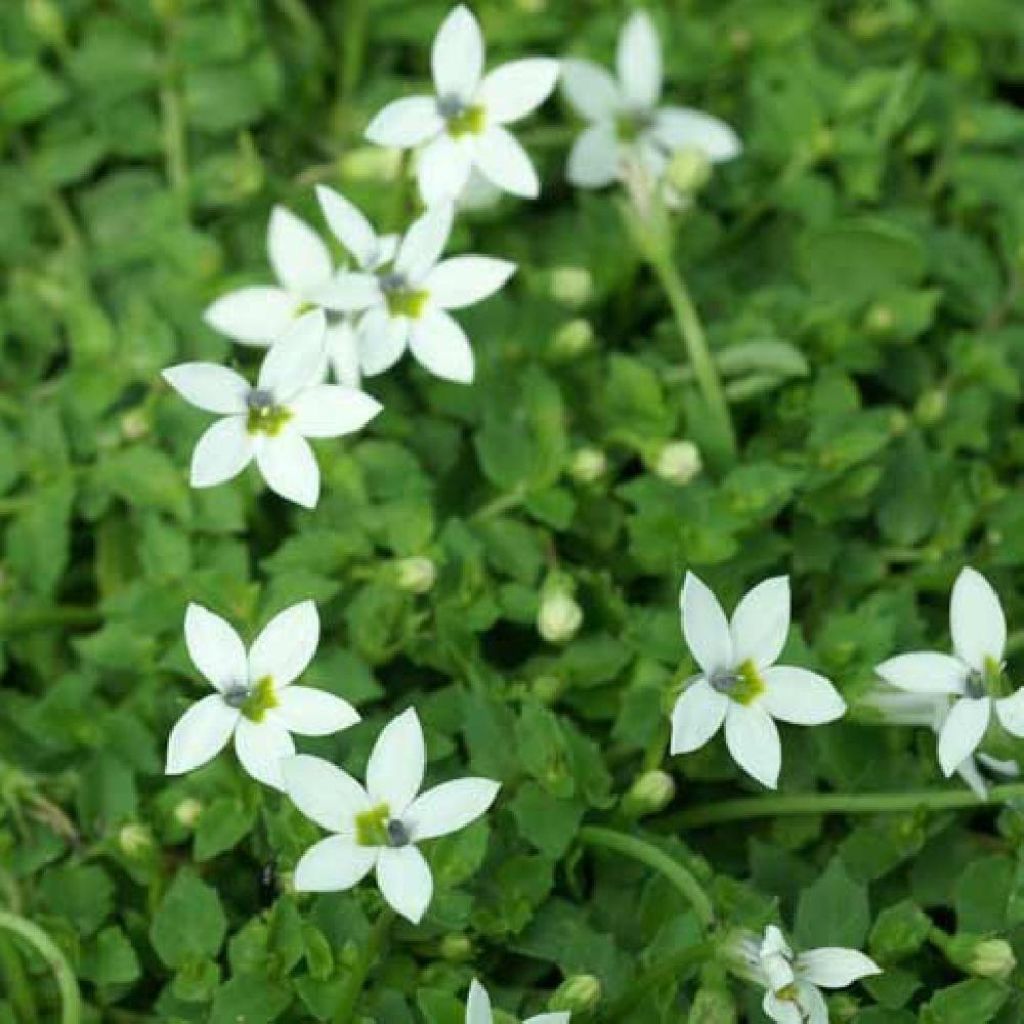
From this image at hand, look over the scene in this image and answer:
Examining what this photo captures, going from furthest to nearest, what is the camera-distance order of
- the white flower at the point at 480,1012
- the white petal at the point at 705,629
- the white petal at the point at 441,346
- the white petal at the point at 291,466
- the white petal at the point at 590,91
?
the white petal at the point at 590,91 → the white petal at the point at 441,346 → the white petal at the point at 291,466 → the white petal at the point at 705,629 → the white flower at the point at 480,1012

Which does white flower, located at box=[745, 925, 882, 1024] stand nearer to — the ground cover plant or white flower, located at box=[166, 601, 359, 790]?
the ground cover plant

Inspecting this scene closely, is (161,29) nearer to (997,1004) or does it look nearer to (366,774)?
(366,774)

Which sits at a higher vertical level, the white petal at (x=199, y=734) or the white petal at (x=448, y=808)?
the white petal at (x=199, y=734)

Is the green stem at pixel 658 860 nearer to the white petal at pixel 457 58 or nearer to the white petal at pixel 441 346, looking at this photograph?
the white petal at pixel 441 346

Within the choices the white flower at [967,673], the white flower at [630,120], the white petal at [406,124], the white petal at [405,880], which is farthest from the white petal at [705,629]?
the white flower at [630,120]

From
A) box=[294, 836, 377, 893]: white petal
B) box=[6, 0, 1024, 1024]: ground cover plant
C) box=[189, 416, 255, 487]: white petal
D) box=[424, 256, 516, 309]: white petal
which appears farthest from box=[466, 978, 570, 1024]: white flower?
box=[424, 256, 516, 309]: white petal
